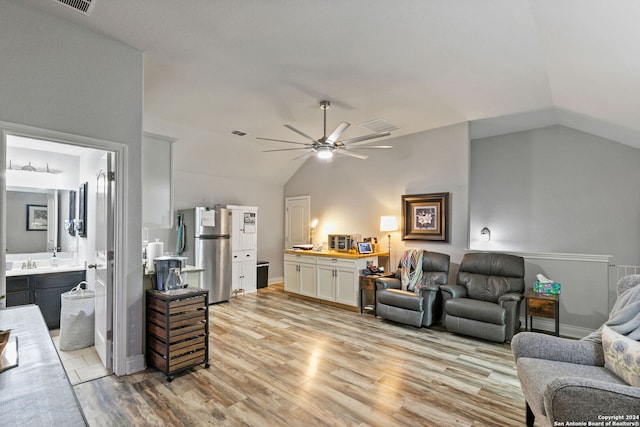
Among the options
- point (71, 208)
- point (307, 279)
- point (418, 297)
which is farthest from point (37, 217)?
point (418, 297)

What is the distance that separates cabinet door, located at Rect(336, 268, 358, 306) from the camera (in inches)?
201

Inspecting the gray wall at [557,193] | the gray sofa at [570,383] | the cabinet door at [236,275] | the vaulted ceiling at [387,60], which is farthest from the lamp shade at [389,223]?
the gray sofa at [570,383]

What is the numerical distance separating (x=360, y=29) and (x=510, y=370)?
339cm

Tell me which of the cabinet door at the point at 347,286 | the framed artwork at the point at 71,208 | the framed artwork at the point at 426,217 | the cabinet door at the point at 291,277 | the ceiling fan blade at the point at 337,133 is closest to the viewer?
the ceiling fan blade at the point at 337,133

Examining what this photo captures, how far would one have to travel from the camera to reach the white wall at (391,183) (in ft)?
16.0

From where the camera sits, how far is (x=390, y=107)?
14.0 ft

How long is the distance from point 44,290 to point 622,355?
548cm

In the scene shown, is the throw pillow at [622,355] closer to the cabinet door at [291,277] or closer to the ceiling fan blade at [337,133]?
the ceiling fan blade at [337,133]

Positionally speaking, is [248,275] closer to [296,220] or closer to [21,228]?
[296,220]

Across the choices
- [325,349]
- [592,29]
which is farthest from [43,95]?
[592,29]

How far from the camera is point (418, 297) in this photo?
422cm

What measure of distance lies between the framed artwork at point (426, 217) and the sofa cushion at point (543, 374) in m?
3.06

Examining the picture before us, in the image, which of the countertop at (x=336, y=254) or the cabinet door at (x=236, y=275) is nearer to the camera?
the countertop at (x=336, y=254)

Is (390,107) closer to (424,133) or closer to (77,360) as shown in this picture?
(424,133)
